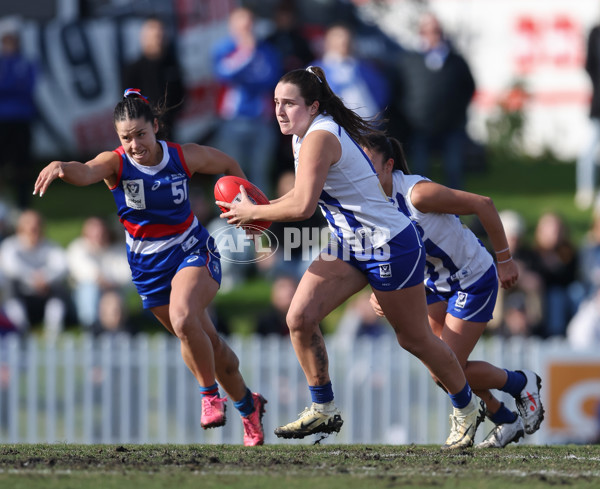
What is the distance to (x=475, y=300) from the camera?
7008 mm

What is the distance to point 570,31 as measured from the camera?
20.4 meters

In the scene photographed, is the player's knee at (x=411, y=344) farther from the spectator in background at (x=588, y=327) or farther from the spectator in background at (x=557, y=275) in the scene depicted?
the spectator in background at (x=557, y=275)

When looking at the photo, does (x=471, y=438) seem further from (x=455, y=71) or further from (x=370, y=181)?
(x=455, y=71)

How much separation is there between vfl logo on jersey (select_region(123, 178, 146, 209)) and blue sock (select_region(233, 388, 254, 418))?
146cm

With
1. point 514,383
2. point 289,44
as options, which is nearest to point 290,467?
point 514,383

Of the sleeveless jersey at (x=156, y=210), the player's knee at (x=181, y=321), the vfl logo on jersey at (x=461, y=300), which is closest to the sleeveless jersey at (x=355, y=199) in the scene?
the vfl logo on jersey at (x=461, y=300)

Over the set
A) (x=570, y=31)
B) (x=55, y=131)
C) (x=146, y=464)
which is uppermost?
(x=570, y=31)

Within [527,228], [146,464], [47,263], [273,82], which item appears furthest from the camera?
[527,228]

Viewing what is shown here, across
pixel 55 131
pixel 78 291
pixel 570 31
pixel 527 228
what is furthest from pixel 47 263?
pixel 570 31

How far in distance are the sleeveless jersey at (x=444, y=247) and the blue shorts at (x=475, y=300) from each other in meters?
0.03

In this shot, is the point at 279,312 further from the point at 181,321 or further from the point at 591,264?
the point at 181,321

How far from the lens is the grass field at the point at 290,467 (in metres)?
5.46

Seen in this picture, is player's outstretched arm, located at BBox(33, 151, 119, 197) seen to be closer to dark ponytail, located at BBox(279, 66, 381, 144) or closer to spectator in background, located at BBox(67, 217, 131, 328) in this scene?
dark ponytail, located at BBox(279, 66, 381, 144)

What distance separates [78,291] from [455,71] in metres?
5.07
